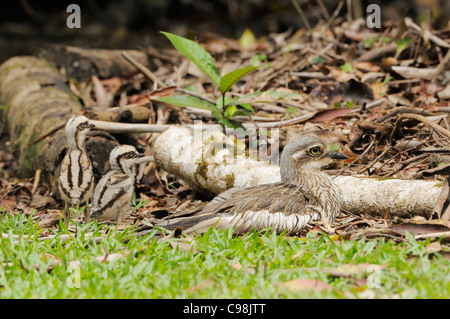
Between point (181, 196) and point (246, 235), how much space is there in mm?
2373

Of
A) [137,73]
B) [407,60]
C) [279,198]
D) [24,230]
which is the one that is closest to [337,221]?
[279,198]

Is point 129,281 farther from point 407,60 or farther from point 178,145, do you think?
point 407,60

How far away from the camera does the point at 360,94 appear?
8.52 meters

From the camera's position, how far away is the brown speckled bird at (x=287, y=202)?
5.30 meters

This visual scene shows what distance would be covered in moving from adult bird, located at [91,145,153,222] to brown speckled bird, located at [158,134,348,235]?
90 centimetres

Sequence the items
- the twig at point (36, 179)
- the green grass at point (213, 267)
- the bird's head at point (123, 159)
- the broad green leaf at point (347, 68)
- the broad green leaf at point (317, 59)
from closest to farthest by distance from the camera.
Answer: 1. the green grass at point (213, 267)
2. the bird's head at point (123, 159)
3. the twig at point (36, 179)
4. the broad green leaf at point (347, 68)
5. the broad green leaf at point (317, 59)

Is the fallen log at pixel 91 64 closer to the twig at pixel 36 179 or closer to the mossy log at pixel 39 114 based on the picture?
the mossy log at pixel 39 114

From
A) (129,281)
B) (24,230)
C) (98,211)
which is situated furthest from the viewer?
(98,211)

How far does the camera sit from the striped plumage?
6.08 m

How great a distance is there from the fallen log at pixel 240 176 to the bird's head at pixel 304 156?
31 cm

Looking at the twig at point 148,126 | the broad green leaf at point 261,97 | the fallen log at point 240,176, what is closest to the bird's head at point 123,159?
the fallen log at point 240,176

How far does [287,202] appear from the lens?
18.0 ft

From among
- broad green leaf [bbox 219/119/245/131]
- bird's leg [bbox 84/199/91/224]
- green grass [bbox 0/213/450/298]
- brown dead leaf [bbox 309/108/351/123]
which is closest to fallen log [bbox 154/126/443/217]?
broad green leaf [bbox 219/119/245/131]

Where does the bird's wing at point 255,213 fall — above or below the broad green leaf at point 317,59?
below
